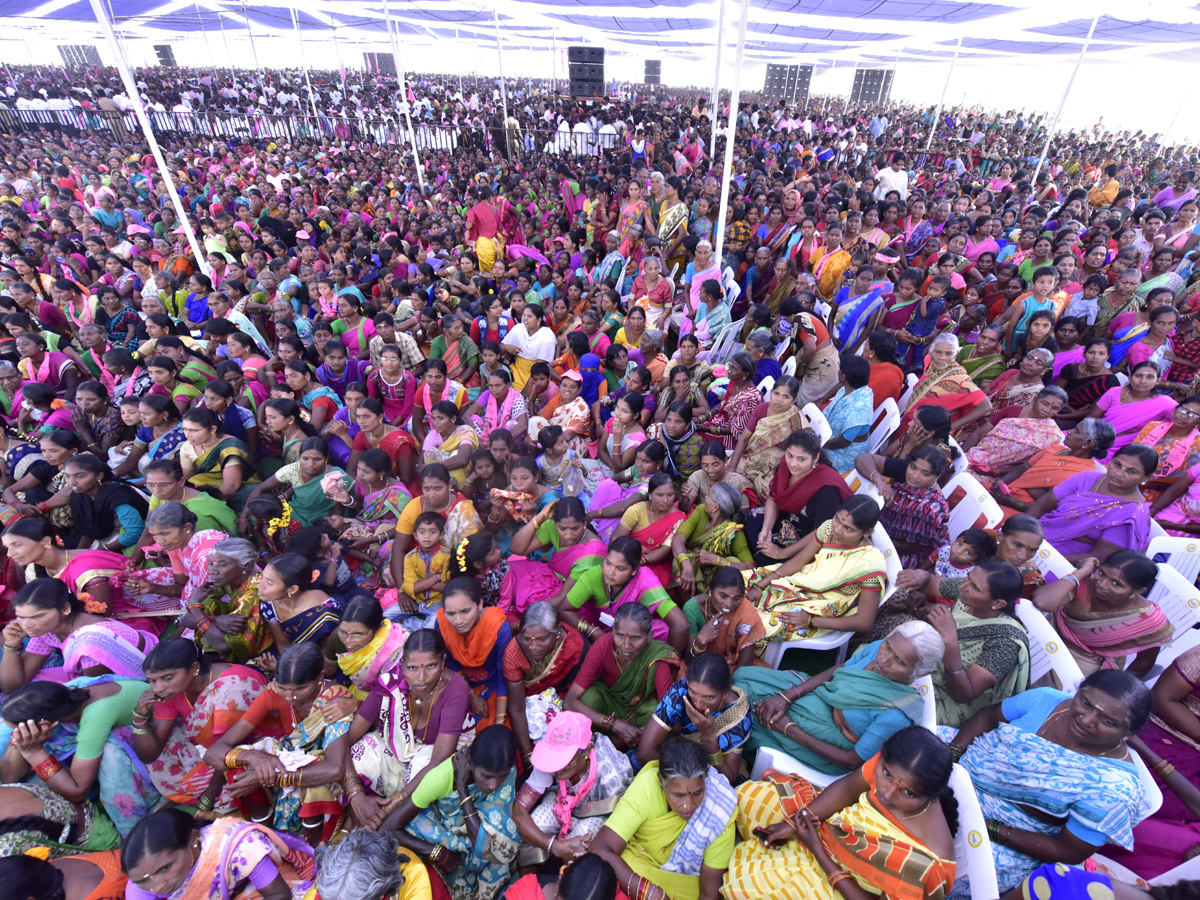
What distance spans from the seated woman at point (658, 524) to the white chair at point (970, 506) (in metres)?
1.60

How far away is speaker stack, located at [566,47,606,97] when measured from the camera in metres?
17.9

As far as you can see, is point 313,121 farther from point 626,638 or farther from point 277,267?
point 626,638

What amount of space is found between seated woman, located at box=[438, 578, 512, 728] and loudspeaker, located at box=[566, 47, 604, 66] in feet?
66.3

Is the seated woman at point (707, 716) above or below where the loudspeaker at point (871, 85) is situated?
below

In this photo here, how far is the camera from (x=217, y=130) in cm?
1828

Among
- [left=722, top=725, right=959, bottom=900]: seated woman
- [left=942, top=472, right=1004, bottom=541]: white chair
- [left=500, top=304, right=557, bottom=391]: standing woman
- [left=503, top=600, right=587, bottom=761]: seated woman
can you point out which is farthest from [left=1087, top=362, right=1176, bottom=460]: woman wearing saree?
[left=500, top=304, right=557, bottom=391]: standing woman

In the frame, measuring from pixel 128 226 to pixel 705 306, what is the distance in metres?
9.75

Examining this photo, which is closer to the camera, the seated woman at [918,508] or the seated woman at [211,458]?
the seated woman at [918,508]

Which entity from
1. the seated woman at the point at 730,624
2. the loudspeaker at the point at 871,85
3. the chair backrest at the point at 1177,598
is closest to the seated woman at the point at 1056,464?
the chair backrest at the point at 1177,598

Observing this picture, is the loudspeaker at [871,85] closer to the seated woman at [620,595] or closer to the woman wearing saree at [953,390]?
the woman wearing saree at [953,390]

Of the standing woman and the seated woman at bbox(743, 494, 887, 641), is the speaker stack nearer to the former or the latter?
the standing woman

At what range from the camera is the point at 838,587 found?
278 centimetres

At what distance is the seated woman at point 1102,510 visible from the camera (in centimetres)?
295

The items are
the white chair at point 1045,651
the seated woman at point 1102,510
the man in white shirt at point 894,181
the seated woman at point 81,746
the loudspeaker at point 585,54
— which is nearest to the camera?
the seated woman at point 81,746
